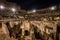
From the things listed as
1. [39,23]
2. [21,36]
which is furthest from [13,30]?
[39,23]

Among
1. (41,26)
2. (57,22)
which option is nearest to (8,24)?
(41,26)

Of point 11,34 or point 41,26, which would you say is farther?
point 41,26

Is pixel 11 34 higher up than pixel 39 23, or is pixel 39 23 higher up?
pixel 39 23

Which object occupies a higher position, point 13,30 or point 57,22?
point 57,22

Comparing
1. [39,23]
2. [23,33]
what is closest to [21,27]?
[23,33]

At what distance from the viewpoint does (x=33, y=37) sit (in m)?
6.04

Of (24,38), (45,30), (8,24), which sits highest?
(8,24)

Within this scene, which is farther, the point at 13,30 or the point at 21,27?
the point at 21,27

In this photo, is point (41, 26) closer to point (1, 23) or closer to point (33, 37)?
point (33, 37)

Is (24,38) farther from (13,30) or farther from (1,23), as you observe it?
(1,23)

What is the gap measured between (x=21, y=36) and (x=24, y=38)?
0.84 ft

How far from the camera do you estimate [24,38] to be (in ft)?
20.4

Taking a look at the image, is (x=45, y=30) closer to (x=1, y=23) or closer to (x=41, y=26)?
(x=41, y=26)

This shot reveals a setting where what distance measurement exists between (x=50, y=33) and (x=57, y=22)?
0.92 meters
